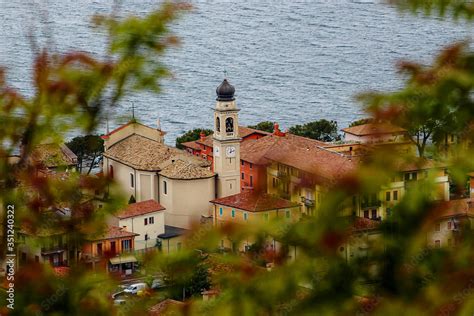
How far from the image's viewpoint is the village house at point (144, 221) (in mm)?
13883

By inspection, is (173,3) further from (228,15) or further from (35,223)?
(228,15)

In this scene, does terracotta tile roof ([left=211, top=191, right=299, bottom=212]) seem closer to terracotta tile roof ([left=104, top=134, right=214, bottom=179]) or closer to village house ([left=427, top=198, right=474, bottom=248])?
village house ([left=427, top=198, right=474, bottom=248])

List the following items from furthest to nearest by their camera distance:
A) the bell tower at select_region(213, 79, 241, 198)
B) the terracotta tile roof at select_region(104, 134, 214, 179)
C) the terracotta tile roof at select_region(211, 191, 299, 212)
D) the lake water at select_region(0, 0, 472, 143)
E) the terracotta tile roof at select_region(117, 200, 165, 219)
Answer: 1. the lake water at select_region(0, 0, 472, 143)
2. the terracotta tile roof at select_region(104, 134, 214, 179)
3. the bell tower at select_region(213, 79, 241, 198)
4. the terracotta tile roof at select_region(117, 200, 165, 219)
5. the terracotta tile roof at select_region(211, 191, 299, 212)

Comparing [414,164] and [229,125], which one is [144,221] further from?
[414,164]

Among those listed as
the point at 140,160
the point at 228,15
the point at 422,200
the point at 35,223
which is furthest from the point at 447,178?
the point at 228,15

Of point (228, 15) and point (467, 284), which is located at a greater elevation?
point (467, 284)

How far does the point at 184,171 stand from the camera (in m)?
15.4

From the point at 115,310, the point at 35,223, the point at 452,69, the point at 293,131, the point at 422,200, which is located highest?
the point at 452,69

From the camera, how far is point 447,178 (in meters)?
2.04

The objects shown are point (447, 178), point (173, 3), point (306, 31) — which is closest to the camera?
point (447, 178)

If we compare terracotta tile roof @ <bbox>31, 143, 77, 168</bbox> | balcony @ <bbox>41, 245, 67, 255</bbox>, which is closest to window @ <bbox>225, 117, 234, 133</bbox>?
terracotta tile roof @ <bbox>31, 143, 77, 168</bbox>

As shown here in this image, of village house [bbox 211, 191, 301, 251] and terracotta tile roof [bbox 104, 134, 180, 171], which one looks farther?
terracotta tile roof [bbox 104, 134, 180, 171]

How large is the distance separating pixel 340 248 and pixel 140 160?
45.3 feet

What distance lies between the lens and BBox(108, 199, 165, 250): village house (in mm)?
13883
